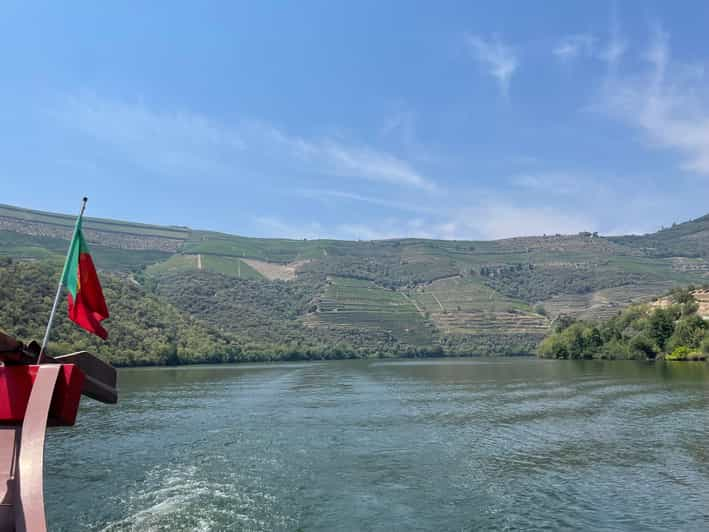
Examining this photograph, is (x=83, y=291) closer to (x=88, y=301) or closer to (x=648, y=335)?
(x=88, y=301)

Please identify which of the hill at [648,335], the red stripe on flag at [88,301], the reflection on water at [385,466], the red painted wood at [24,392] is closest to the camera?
the red painted wood at [24,392]

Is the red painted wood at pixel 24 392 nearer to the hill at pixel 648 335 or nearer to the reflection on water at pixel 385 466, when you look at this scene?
the reflection on water at pixel 385 466

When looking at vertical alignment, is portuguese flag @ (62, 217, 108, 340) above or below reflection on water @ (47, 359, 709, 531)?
above

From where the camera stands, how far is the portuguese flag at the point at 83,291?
8.53 metres

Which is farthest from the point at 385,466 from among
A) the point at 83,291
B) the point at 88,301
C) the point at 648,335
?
the point at 648,335

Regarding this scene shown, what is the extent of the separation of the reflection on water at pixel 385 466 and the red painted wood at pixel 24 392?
36.3ft

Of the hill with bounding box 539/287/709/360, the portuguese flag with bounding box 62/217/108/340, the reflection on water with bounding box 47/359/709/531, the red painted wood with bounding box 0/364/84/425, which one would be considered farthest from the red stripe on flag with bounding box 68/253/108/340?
the hill with bounding box 539/287/709/360

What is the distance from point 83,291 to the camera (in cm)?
864

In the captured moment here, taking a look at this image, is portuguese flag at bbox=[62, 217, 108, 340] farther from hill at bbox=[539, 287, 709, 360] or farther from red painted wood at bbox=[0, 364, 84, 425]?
hill at bbox=[539, 287, 709, 360]

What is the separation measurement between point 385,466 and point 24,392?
63.3ft

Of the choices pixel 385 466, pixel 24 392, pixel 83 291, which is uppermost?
pixel 83 291

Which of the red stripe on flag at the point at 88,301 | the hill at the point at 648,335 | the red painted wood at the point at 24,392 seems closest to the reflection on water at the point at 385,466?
the red stripe on flag at the point at 88,301

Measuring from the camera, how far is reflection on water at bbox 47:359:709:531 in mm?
17250

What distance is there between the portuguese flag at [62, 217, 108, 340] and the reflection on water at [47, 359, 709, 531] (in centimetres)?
1012
